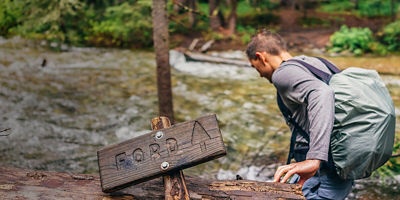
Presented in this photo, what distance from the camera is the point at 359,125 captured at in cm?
231

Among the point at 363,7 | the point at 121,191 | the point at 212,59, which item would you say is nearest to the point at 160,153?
the point at 121,191

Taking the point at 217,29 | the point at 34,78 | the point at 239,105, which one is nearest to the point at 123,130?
the point at 239,105

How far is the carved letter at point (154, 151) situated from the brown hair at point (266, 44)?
42.8 inches

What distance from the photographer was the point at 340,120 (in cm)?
231

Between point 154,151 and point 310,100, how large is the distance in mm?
1070

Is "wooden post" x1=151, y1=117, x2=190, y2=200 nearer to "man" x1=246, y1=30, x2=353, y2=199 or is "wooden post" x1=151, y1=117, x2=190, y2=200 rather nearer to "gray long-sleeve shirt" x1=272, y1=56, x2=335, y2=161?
"man" x1=246, y1=30, x2=353, y2=199

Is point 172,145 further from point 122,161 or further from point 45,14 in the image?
point 45,14

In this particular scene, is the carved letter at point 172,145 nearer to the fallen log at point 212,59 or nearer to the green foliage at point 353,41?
the fallen log at point 212,59

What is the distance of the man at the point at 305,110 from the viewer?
212 cm

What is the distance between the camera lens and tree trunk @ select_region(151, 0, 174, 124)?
228 inches

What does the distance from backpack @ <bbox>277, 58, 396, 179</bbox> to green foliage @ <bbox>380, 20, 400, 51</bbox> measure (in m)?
11.5

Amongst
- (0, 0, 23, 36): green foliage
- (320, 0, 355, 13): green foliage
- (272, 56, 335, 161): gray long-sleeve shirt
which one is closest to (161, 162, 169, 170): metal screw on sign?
(272, 56, 335, 161): gray long-sleeve shirt

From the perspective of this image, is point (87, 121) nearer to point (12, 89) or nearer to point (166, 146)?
point (12, 89)


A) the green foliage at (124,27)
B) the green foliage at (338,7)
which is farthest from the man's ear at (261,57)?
the green foliage at (338,7)
